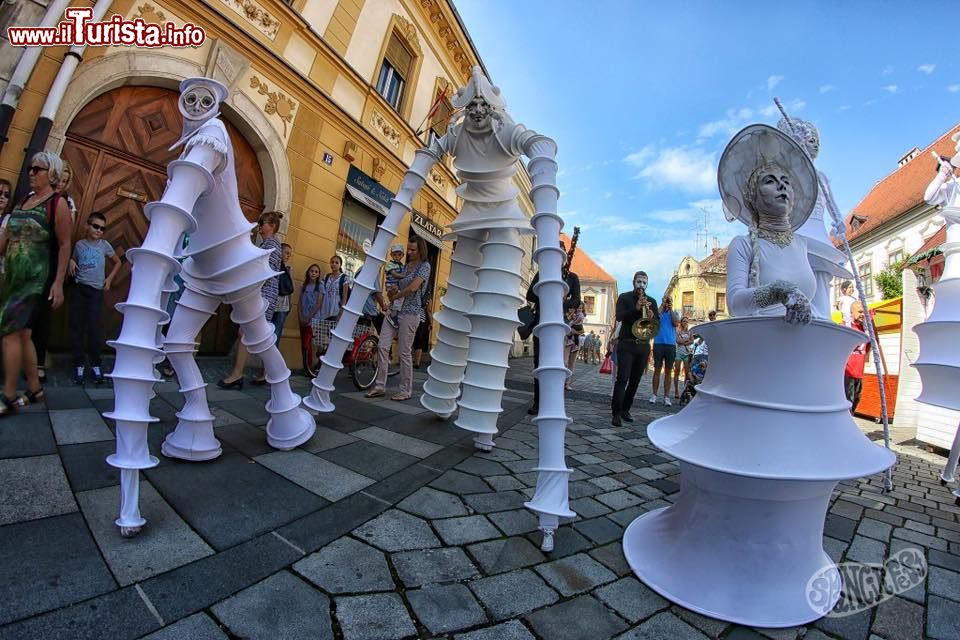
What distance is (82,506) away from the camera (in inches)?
65.3

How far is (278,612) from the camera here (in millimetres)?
1239

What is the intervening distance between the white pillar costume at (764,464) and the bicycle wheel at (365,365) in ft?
13.3

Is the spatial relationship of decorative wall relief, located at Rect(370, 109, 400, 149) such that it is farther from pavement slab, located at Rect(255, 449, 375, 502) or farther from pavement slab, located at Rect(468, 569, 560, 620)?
pavement slab, located at Rect(468, 569, 560, 620)

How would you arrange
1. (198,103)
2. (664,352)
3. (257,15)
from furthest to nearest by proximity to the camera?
1. (664,352)
2. (257,15)
3. (198,103)

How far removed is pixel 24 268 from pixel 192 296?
167 centimetres

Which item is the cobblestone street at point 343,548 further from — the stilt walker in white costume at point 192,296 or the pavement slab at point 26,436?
the stilt walker in white costume at point 192,296

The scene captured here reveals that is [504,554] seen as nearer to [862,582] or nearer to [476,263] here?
[862,582]

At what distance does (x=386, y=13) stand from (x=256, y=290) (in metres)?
8.47

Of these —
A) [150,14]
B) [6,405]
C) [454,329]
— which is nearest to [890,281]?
[454,329]

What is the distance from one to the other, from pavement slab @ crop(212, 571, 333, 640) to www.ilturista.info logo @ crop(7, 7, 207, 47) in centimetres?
603

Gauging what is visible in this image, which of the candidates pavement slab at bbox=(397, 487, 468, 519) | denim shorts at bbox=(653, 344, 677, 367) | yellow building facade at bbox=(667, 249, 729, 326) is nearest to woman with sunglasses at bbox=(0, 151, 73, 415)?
pavement slab at bbox=(397, 487, 468, 519)

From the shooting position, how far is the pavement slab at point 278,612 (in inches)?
45.8

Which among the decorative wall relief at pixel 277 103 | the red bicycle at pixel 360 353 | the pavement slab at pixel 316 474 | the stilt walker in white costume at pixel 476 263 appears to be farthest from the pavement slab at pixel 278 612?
the decorative wall relief at pixel 277 103

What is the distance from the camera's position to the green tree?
64.2ft
